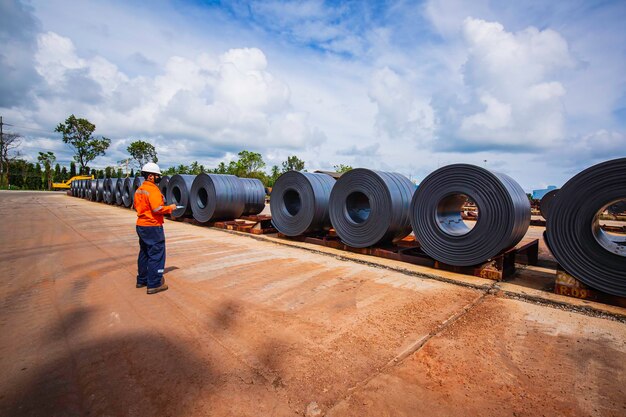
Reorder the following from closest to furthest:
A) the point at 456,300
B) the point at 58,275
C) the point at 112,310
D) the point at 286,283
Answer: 1. the point at 112,310
2. the point at 456,300
3. the point at 286,283
4. the point at 58,275

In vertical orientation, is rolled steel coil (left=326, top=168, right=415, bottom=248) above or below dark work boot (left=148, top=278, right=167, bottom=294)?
above

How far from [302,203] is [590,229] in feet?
18.3

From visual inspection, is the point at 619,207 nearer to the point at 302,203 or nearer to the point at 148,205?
the point at 302,203

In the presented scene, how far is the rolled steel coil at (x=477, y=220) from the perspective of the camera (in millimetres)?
4980

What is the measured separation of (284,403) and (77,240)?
8.13 metres

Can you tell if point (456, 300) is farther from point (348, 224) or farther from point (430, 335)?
point (348, 224)

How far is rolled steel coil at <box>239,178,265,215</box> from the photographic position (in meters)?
11.4

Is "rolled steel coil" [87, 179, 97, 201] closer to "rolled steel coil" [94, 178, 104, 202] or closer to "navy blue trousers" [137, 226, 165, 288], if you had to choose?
"rolled steel coil" [94, 178, 104, 202]

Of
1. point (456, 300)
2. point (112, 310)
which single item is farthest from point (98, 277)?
Result: point (456, 300)

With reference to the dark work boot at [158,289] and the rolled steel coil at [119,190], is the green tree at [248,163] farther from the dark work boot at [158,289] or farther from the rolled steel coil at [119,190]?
the dark work boot at [158,289]

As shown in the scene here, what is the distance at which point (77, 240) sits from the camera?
7.99 m

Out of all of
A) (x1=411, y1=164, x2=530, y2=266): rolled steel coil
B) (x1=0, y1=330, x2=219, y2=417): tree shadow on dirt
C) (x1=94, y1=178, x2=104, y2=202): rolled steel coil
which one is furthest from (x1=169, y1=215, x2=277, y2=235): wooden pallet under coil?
(x1=94, y1=178, x2=104, y2=202): rolled steel coil

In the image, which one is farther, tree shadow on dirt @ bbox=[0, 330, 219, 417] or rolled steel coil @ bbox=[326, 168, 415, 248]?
rolled steel coil @ bbox=[326, 168, 415, 248]

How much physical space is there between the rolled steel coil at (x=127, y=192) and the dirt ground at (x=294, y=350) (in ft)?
48.7
